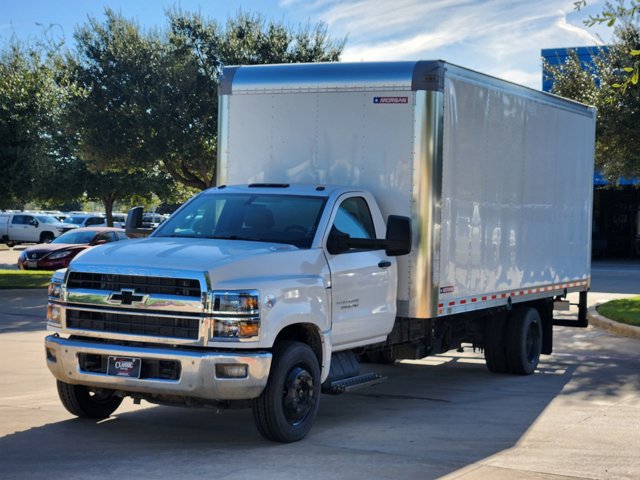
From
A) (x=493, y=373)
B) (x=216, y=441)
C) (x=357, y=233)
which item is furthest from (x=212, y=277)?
(x=493, y=373)

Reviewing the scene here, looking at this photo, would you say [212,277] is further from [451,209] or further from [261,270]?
Result: [451,209]

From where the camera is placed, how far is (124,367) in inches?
317

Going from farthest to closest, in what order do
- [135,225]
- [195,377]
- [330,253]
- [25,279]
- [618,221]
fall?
[618,221], [25,279], [135,225], [330,253], [195,377]

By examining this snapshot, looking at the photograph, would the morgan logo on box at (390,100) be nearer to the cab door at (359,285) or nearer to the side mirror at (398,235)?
the cab door at (359,285)

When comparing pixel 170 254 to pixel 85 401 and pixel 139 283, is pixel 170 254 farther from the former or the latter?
pixel 85 401

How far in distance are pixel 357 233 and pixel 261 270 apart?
5.51 feet

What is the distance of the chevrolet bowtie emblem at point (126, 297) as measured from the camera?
8.02 meters

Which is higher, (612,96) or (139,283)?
(612,96)

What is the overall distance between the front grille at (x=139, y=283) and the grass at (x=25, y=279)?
53.5 ft

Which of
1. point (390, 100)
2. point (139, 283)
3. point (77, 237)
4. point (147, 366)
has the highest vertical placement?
point (390, 100)

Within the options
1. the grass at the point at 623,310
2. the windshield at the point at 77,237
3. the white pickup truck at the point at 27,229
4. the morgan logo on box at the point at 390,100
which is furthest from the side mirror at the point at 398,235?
the white pickup truck at the point at 27,229

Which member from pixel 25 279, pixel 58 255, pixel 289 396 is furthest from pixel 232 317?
pixel 58 255

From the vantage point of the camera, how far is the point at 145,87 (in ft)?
94.8

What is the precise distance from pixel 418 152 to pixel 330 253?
1.60 metres
